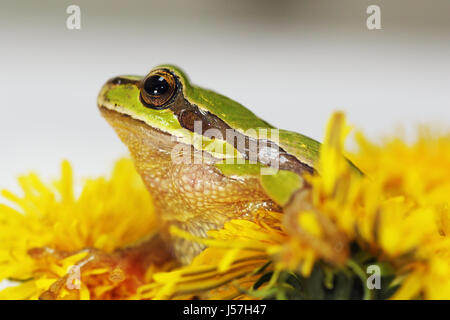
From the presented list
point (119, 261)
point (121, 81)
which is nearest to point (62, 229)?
point (119, 261)

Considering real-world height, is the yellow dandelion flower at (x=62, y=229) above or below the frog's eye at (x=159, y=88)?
below

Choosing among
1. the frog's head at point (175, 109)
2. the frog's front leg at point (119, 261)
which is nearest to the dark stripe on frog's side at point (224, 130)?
the frog's head at point (175, 109)

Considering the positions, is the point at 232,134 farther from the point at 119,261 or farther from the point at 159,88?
the point at 119,261

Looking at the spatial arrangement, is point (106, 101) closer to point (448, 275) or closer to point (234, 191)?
point (234, 191)

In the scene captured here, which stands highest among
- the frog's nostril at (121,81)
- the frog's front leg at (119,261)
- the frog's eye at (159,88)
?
the frog's nostril at (121,81)

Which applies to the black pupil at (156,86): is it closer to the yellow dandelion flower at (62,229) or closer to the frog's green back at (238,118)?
the frog's green back at (238,118)

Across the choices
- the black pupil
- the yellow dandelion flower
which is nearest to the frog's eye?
the black pupil

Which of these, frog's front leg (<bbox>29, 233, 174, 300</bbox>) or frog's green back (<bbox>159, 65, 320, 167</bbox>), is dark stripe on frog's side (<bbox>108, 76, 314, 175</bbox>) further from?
frog's front leg (<bbox>29, 233, 174, 300</bbox>)

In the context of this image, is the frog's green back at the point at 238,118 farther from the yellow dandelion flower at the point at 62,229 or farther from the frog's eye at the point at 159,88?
the yellow dandelion flower at the point at 62,229
